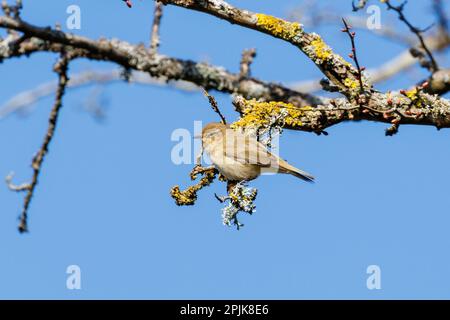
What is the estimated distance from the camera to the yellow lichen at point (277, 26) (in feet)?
21.8

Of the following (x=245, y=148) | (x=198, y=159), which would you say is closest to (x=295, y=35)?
(x=245, y=148)

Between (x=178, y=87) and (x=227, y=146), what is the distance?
3.64 m

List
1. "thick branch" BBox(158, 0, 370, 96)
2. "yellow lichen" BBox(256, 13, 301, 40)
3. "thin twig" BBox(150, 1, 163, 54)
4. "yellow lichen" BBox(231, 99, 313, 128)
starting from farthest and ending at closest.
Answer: "thin twig" BBox(150, 1, 163, 54)
"yellow lichen" BBox(256, 13, 301, 40)
"thick branch" BBox(158, 0, 370, 96)
"yellow lichen" BBox(231, 99, 313, 128)

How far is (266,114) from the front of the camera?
6.47 meters

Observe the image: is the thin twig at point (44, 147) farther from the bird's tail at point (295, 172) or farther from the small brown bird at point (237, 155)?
the bird's tail at point (295, 172)

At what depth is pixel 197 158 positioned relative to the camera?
6.73 m

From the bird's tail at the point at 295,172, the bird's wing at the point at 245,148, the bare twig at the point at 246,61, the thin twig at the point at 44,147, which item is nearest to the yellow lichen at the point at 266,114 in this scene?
the bird's wing at the point at 245,148

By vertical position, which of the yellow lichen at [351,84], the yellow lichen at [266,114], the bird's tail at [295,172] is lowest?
the bird's tail at [295,172]

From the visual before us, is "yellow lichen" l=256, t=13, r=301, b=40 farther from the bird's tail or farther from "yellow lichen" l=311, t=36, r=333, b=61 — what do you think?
the bird's tail

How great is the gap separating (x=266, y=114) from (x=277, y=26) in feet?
2.33

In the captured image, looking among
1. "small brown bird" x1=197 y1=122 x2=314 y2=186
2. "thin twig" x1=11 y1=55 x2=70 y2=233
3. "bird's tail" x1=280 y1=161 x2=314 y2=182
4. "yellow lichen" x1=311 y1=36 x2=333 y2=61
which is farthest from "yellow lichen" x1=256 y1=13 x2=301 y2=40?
"thin twig" x1=11 y1=55 x2=70 y2=233

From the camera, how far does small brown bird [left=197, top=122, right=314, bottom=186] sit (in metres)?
6.58

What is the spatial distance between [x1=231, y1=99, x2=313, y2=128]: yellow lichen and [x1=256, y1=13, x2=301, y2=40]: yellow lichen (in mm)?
561

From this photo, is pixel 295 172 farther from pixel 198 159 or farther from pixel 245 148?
pixel 198 159
